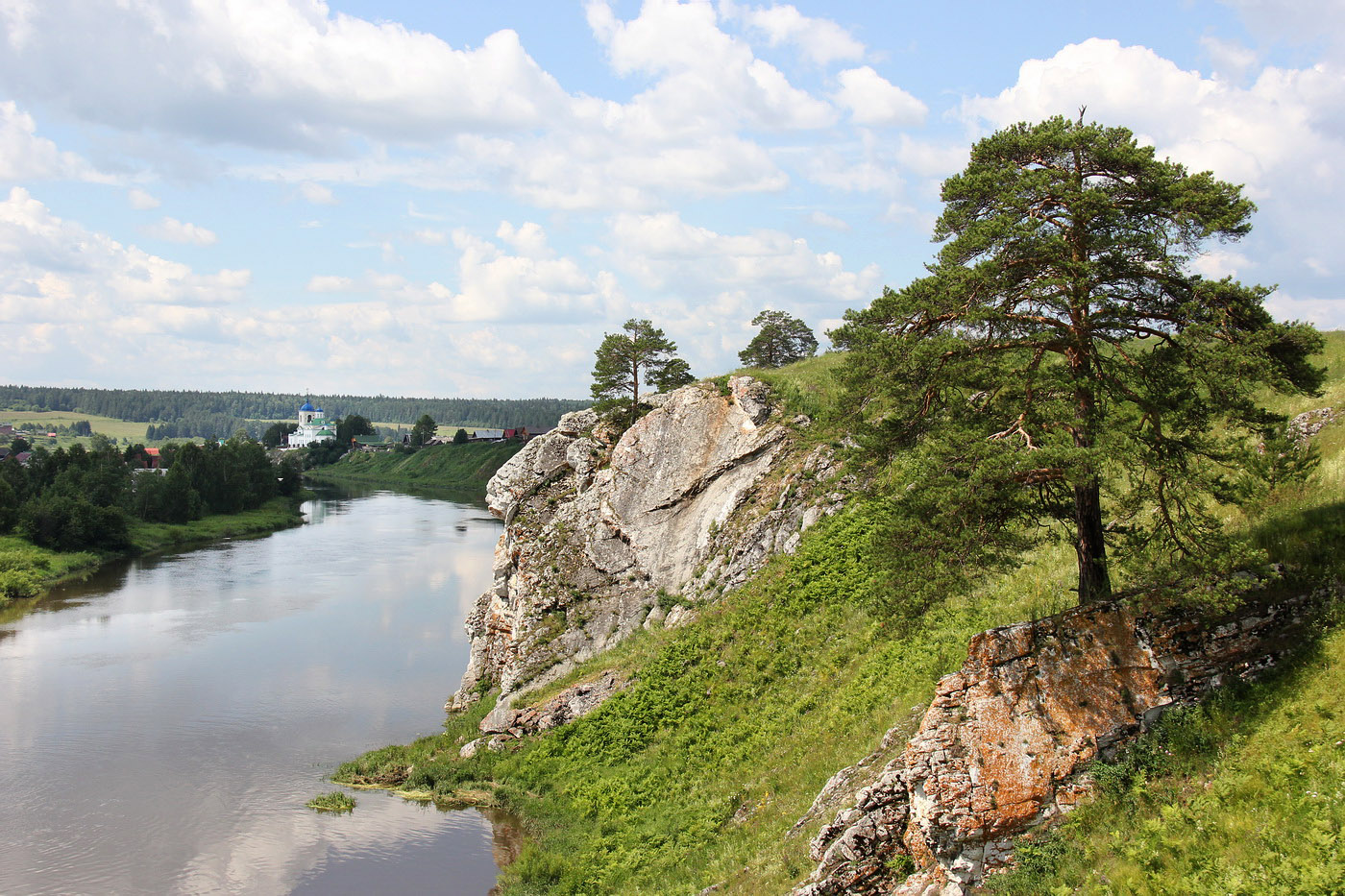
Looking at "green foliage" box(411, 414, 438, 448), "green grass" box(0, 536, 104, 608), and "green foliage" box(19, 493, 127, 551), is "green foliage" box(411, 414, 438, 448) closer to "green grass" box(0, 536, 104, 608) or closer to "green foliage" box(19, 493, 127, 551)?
"green foliage" box(19, 493, 127, 551)

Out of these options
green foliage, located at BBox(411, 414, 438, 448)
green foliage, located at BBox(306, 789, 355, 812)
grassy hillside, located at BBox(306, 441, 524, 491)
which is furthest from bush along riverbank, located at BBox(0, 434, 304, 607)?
green foliage, located at BBox(411, 414, 438, 448)

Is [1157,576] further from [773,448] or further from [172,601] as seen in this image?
[172,601]

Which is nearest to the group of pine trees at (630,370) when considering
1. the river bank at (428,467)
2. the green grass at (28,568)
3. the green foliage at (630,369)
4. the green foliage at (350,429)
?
the green foliage at (630,369)

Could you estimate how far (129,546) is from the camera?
7506 cm

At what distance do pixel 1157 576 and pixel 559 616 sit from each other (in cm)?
2144

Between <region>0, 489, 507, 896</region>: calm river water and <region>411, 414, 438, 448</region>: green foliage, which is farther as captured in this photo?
<region>411, 414, 438, 448</region>: green foliage

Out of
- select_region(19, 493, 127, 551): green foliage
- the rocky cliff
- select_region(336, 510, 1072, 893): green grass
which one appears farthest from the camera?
select_region(19, 493, 127, 551): green foliage

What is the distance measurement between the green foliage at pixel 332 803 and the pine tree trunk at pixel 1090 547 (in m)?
21.6

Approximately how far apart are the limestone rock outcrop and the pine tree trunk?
650 mm

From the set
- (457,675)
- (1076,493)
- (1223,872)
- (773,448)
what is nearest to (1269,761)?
(1223,872)

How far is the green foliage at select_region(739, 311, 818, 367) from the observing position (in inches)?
1944

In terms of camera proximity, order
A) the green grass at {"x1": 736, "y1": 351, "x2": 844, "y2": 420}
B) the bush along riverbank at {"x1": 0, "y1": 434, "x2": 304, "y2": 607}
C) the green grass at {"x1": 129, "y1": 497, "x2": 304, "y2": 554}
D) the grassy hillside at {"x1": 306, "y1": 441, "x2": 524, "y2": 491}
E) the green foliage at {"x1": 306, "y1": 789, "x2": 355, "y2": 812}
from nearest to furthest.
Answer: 1. the green foliage at {"x1": 306, "y1": 789, "x2": 355, "y2": 812}
2. the green grass at {"x1": 736, "y1": 351, "x2": 844, "y2": 420}
3. the bush along riverbank at {"x1": 0, "y1": 434, "x2": 304, "y2": 607}
4. the green grass at {"x1": 129, "y1": 497, "x2": 304, "y2": 554}
5. the grassy hillside at {"x1": 306, "y1": 441, "x2": 524, "y2": 491}

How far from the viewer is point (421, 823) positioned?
974 inches

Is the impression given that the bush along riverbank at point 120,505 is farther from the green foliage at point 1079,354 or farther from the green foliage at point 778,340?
the green foliage at point 1079,354
